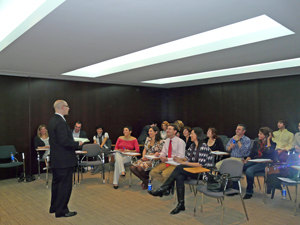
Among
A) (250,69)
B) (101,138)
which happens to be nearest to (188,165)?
(250,69)

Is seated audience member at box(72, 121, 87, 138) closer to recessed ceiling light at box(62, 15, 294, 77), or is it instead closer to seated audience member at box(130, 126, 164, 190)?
recessed ceiling light at box(62, 15, 294, 77)

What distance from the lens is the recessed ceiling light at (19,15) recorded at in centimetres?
309

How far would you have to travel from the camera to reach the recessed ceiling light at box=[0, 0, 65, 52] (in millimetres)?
3086

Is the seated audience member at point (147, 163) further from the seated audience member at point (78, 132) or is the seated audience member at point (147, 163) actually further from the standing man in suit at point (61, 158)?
the seated audience member at point (78, 132)

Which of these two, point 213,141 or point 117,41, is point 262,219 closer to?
point 213,141

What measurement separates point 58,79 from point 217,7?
22.0 feet

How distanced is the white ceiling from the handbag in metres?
2.29

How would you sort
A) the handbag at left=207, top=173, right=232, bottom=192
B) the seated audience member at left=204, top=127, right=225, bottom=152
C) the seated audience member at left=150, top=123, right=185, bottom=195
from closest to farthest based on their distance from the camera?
the handbag at left=207, top=173, right=232, bottom=192 → the seated audience member at left=150, top=123, right=185, bottom=195 → the seated audience member at left=204, top=127, right=225, bottom=152

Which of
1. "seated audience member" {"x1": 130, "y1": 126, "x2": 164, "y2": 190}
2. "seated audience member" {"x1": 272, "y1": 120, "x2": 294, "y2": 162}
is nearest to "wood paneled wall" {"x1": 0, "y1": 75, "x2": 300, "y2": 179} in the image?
"seated audience member" {"x1": 272, "y1": 120, "x2": 294, "y2": 162}

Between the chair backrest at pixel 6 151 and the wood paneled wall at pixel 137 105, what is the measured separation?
0.34 metres

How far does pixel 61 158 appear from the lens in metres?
4.17

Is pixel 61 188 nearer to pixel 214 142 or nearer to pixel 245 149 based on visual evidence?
pixel 214 142

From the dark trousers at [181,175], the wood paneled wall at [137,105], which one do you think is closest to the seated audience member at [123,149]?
the dark trousers at [181,175]

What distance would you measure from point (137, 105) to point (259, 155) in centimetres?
599
